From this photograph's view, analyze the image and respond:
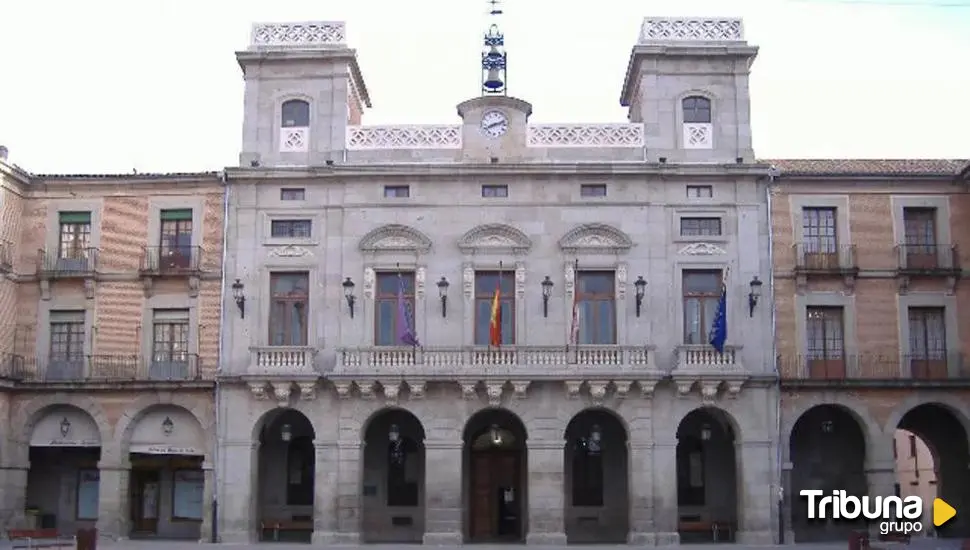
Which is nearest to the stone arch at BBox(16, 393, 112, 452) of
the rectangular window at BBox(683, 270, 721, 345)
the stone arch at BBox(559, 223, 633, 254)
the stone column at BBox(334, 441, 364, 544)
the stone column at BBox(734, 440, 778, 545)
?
the stone column at BBox(334, 441, 364, 544)

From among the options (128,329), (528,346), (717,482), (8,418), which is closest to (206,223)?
(128,329)

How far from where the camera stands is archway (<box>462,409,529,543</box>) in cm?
3897

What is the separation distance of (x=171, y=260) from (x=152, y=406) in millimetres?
4601

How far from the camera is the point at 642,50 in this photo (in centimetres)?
3888

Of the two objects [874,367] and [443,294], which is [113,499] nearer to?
[443,294]

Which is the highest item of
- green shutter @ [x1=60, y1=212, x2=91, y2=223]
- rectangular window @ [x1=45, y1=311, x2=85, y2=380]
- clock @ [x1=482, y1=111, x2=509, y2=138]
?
clock @ [x1=482, y1=111, x2=509, y2=138]

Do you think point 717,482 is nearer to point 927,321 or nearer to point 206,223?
point 927,321

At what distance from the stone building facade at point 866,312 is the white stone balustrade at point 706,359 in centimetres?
185

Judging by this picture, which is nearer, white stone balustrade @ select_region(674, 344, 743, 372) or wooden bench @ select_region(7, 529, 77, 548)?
wooden bench @ select_region(7, 529, 77, 548)

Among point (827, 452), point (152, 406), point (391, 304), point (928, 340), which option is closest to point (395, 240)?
point (391, 304)

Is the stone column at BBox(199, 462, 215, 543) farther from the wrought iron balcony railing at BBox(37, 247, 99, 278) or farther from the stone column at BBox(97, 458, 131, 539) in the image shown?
the wrought iron balcony railing at BBox(37, 247, 99, 278)

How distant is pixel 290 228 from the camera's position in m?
38.8

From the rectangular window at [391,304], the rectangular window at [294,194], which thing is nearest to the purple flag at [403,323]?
the rectangular window at [391,304]

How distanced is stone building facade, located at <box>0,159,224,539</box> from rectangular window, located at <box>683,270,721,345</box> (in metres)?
14.5
